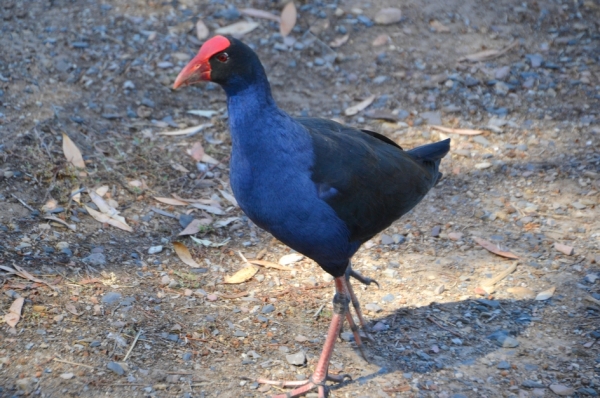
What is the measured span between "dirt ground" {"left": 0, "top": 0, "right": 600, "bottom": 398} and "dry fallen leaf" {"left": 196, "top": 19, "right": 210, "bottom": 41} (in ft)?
0.21

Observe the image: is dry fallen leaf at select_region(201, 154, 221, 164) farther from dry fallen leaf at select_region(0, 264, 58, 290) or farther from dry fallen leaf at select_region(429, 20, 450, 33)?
dry fallen leaf at select_region(429, 20, 450, 33)

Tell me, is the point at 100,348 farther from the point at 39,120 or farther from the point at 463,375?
the point at 39,120

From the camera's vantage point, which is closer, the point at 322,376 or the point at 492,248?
the point at 322,376

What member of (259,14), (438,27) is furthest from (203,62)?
(438,27)

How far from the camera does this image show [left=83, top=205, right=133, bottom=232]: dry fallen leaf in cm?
455

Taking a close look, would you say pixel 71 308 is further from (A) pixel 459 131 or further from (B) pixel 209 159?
(A) pixel 459 131

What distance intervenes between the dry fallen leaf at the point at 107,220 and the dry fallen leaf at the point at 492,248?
2.29 meters

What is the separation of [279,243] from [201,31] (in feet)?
8.56

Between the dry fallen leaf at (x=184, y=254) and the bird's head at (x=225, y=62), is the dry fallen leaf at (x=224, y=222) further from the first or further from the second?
the bird's head at (x=225, y=62)

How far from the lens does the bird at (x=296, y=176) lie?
3.32 metres

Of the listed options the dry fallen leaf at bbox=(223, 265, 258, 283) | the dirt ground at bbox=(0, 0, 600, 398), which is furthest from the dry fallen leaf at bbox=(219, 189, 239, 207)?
the dry fallen leaf at bbox=(223, 265, 258, 283)

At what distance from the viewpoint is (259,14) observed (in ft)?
21.6

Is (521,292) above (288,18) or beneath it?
beneath

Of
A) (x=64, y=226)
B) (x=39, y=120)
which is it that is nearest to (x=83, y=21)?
(x=39, y=120)
